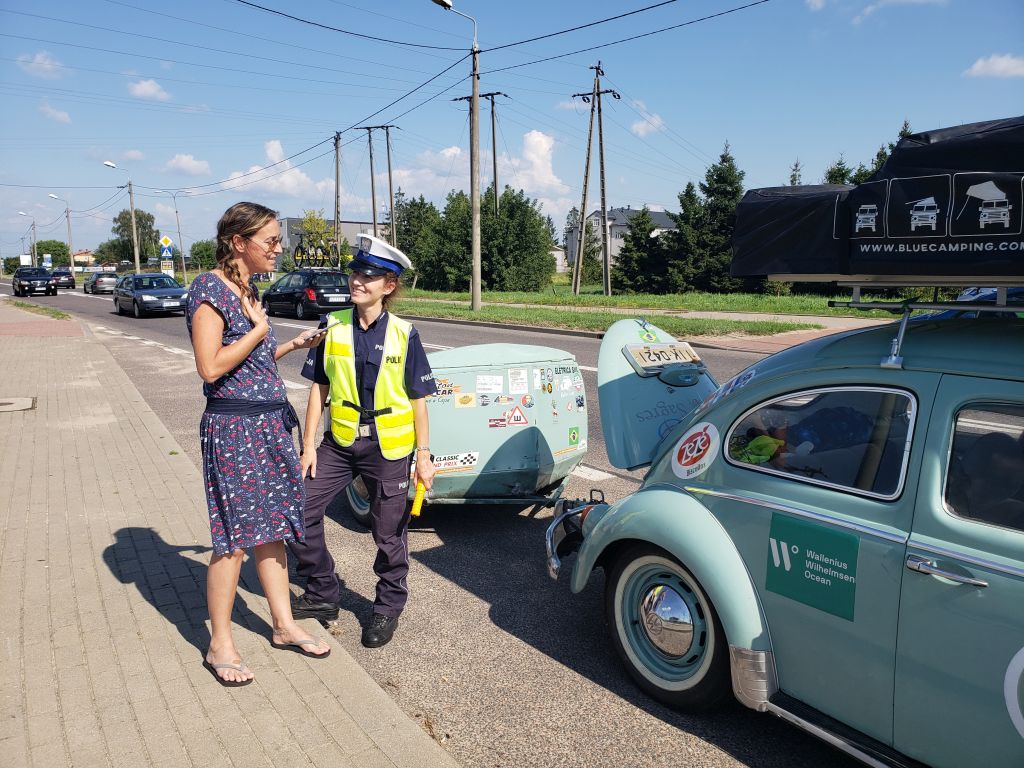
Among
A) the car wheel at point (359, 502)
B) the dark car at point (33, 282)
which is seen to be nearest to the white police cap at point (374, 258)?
the car wheel at point (359, 502)

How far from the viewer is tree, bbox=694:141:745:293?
37906 mm

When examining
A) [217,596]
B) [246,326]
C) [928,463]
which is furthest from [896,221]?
[217,596]

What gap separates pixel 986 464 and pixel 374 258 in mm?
2473

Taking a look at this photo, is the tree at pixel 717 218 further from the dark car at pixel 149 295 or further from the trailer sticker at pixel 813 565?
the trailer sticker at pixel 813 565

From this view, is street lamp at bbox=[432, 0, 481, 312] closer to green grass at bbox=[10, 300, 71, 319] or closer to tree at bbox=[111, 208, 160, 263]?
green grass at bbox=[10, 300, 71, 319]

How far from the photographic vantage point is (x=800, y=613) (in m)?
2.50

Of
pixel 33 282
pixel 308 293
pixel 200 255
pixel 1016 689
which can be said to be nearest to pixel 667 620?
pixel 1016 689

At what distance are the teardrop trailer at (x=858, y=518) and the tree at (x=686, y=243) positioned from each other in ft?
121

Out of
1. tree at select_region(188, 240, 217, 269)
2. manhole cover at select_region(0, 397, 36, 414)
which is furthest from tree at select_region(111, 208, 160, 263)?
manhole cover at select_region(0, 397, 36, 414)

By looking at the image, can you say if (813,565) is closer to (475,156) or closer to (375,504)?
(375,504)

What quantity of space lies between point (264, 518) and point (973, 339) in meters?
2.69

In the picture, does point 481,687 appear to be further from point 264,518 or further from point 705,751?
point 264,518

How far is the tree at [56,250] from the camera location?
429ft

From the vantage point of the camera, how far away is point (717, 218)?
38156 mm
